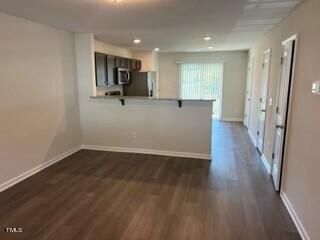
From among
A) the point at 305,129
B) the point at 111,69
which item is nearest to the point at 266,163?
the point at 305,129

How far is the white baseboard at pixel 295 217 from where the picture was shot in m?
2.28

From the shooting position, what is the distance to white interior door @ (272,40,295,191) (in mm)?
3002

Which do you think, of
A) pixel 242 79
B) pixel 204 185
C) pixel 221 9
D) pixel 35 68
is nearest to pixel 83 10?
pixel 35 68

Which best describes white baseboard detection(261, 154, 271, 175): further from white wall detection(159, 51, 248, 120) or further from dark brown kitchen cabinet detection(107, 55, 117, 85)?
white wall detection(159, 51, 248, 120)

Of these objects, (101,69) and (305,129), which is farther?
(101,69)

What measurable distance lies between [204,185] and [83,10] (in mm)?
2851

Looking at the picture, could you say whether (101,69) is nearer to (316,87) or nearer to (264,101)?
→ (264,101)

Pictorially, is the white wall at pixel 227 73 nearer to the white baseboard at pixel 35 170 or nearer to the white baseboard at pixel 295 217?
the white baseboard at pixel 35 170

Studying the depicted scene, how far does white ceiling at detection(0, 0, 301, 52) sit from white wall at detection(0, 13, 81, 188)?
28cm

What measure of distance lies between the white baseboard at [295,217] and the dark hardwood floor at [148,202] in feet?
0.18

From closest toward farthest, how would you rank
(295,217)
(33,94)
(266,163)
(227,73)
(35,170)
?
(295,217) → (33,94) → (35,170) → (266,163) → (227,73)

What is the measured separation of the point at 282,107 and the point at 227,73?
5.06m

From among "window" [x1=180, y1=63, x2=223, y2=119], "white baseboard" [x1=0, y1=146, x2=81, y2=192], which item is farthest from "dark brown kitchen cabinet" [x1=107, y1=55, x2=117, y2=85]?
"window" [x1=180, y1=63, x2=223, y2=119]

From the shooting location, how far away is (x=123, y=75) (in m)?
6.29
